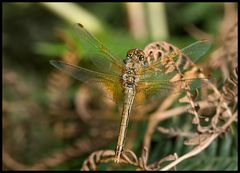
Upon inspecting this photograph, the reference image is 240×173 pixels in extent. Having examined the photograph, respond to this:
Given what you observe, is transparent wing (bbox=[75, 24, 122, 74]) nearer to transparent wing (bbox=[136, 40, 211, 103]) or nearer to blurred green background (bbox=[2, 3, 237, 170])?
transparent wing (bbox=[136, 40, 211, 103])

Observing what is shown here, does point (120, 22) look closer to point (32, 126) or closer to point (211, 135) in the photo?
point (32, 126)

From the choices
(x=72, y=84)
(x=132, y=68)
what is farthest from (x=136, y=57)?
(x=72, y=84)

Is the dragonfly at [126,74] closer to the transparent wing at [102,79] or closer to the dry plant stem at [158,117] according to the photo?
the transparent wing at [102,79]

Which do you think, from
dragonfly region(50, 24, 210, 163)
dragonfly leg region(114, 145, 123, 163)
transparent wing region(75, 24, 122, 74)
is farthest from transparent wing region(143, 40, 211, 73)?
dragonfly leg region(114, 145, 123, 163)

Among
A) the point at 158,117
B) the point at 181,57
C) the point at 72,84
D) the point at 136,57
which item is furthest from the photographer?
the point at 72,84

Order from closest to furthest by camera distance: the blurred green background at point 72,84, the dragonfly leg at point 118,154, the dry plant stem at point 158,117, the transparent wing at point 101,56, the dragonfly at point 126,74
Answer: the dragonfly leg at point 118,154 < the dragonfly at point 126,74 < the transparent wing at point 101,56 < the dry plant stem at point 158,117 < the blurred green background at point 72,84

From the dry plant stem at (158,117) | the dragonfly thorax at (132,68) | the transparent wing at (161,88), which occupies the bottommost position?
the dry plant stem at (158,117)

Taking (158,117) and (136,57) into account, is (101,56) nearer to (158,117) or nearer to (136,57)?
(136,57)

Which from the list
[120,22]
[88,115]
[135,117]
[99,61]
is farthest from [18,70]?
[99,61]

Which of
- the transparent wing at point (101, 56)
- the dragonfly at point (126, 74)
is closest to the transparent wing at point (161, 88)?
the dragonfly at point (126, 74)
